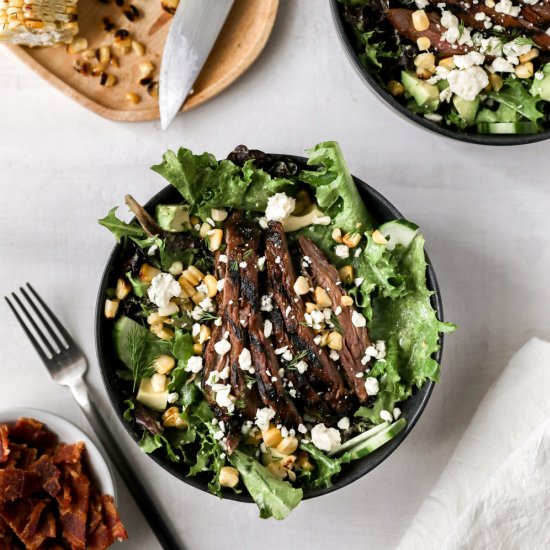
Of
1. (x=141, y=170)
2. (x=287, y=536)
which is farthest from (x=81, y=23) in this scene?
(x=287, y=536)

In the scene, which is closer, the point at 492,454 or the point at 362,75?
the point at 362,75

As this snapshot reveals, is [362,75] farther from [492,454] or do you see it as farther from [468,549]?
[468,549]

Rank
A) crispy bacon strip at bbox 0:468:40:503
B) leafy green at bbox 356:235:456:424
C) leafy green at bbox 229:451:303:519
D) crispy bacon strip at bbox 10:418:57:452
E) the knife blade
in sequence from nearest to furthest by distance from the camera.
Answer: leafy green at bbox 229:451:303:519 < leafy green at bbox 356:235:456:424 < crispy bacon strip at bbox 0:468:40:503 < crispy bacon strip at bbox 10:418:57:452 < the knife blade

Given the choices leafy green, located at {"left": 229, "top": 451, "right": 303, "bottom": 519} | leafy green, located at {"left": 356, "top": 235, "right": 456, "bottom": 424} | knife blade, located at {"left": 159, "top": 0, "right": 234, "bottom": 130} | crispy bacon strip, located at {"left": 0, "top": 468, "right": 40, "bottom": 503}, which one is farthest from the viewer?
knife blade, located at {"left": 159, "top": 0, "right": 234, "bottom": 130}

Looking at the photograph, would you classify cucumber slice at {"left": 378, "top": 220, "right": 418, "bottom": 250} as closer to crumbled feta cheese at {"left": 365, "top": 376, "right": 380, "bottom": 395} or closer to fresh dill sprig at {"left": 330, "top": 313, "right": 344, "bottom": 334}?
fresh dill sprig at {"left": 330, "top": 313, "right": 344, "bottom": 334}

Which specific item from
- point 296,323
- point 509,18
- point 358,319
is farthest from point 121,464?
point 509,18

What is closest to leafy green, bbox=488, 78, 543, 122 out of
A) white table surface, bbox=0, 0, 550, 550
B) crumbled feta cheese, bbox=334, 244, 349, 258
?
white table surface, bbox=0, 0, 550, 550

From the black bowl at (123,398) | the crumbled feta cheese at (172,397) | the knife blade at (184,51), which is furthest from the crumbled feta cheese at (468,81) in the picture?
the crumbled feta cheese at (172,397)
